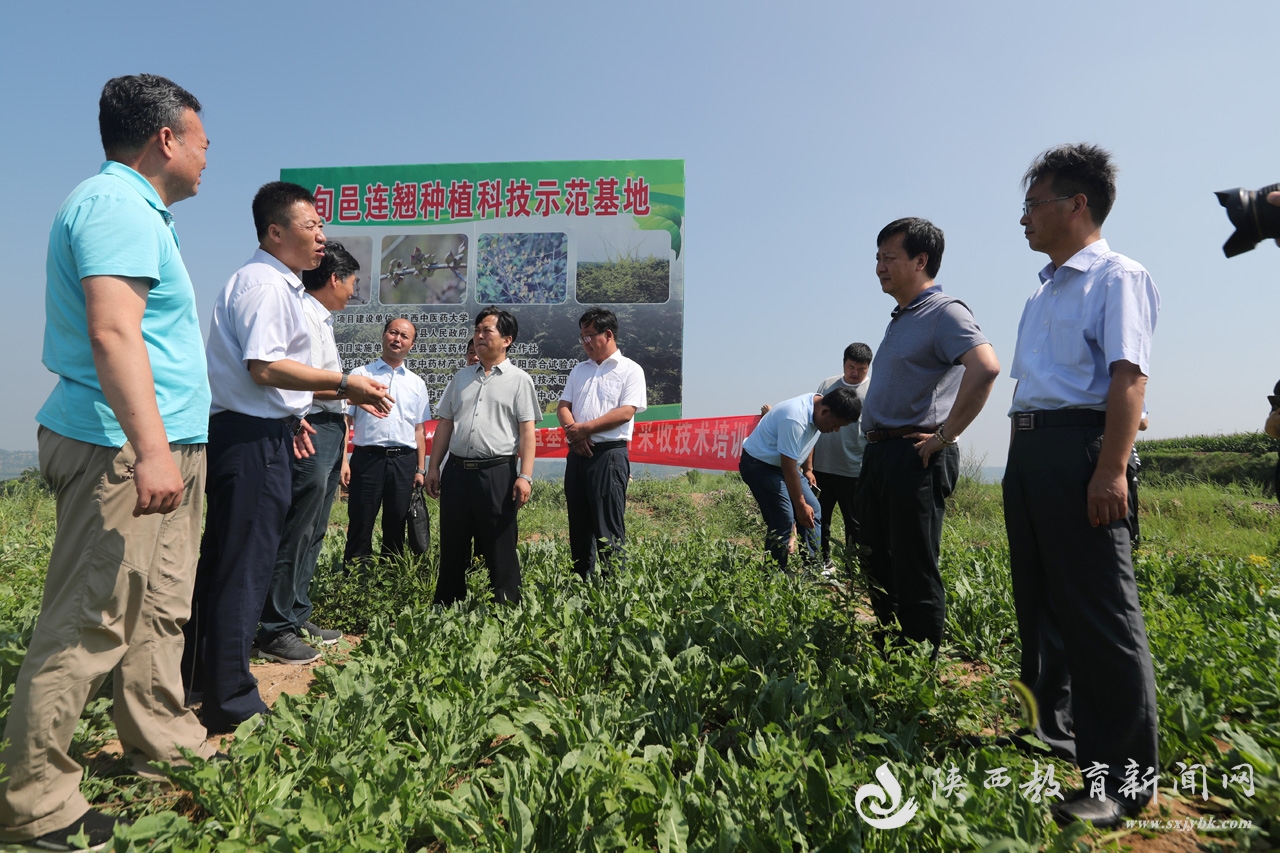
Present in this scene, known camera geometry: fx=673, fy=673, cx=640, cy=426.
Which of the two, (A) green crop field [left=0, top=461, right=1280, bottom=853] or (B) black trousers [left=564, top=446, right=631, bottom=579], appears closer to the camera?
(A) green crop field [left=0, top=461, right=1280, bottom=853]

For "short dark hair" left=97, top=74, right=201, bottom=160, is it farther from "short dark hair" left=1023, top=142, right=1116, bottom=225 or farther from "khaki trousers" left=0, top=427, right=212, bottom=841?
"short dark hair" left=1023, top=142, right=1116, bottom=225

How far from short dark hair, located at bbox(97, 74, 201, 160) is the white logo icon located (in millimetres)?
2881

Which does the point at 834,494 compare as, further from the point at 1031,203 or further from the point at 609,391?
the point at 1031,203

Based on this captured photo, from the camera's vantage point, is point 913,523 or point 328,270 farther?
point 328,270

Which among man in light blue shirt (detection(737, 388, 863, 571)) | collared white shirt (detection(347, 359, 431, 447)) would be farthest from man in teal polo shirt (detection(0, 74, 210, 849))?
man in light blue shirt (detection(737, 388, 863, 571))

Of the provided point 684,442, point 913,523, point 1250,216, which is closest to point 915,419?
point 913,523

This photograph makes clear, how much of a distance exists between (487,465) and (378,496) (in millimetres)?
1435

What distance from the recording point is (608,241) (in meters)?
10.1

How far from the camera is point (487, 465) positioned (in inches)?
148

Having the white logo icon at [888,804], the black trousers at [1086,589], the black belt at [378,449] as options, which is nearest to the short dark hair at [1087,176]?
the black trousers at [1086,589]

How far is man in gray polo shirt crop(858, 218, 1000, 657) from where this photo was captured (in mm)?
2736

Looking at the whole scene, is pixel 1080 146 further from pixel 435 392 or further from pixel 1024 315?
pixel 435 392

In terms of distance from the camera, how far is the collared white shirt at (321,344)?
337cm

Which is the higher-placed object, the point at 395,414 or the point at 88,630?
the point at 395,414
